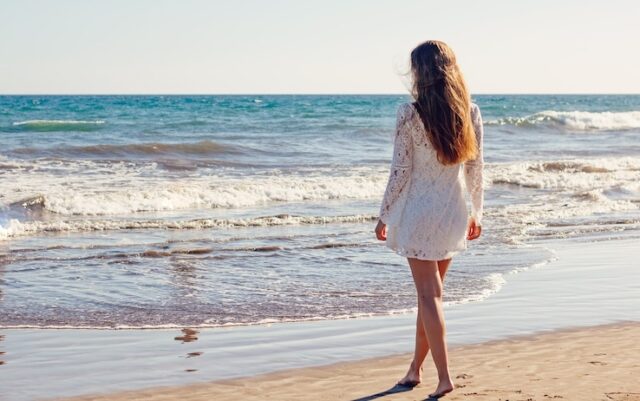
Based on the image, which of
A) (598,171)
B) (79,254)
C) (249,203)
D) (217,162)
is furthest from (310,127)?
(79,254)

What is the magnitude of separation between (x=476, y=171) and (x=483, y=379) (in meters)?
1.29

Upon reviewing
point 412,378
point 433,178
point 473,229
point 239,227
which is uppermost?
point 433,178

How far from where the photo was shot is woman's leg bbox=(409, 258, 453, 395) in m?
5.00

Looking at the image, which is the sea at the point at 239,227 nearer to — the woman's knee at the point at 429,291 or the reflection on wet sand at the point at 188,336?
the reflection on wet sand at the point at 188,336

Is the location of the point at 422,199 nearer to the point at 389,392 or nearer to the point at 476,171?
the point at 476,171

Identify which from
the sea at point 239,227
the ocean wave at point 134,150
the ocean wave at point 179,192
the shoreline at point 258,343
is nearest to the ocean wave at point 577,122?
the sea at point 239,227

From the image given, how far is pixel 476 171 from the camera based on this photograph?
5016 mm

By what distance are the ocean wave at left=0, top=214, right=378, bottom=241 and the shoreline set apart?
5845 millimetres

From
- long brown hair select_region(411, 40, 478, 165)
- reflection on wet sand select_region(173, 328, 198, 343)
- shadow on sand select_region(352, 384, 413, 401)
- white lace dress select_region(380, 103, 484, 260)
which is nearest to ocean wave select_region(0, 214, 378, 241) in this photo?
reflection on wet sand select_region(173, 328, 198, 343)

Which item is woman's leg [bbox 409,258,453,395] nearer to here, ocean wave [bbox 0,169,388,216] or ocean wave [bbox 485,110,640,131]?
ocean wave [bbox 0,169,388,216]

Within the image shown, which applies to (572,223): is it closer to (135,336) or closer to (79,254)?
(79,254)

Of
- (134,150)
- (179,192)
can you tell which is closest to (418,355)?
(179,192)

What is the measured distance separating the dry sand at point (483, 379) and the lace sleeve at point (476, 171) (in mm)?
1008

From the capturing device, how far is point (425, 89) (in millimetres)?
4801
